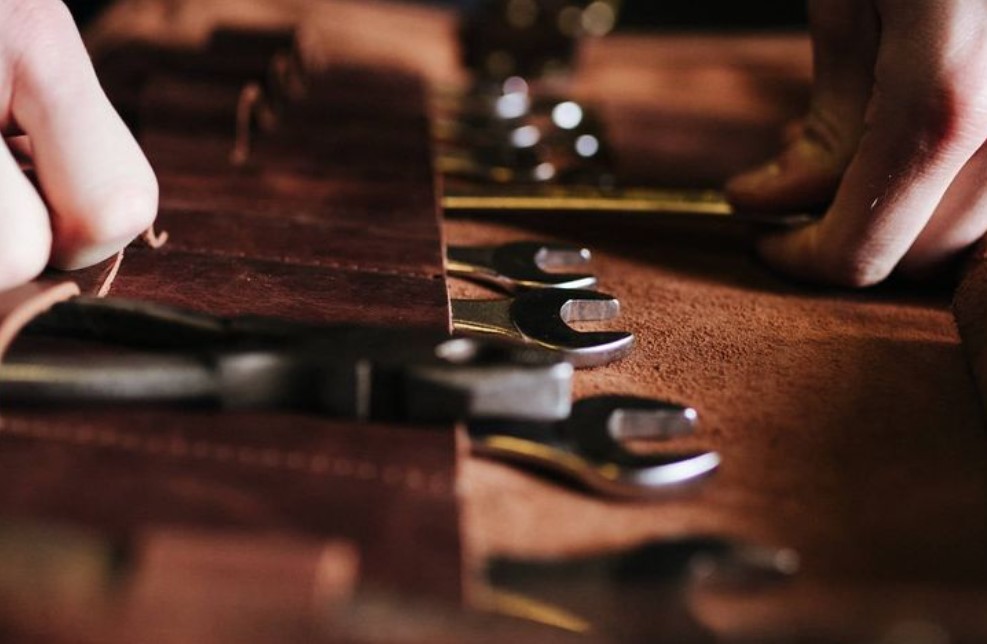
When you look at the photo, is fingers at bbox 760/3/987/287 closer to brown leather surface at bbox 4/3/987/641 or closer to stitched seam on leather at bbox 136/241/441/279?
brown leather surface at bbox 4/3/987/641

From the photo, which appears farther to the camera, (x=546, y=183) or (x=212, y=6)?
(x=212, y=6)

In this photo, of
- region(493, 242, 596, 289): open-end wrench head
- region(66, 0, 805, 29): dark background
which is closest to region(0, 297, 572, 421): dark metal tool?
region(493, 242, 596, 289): open-end wrench head

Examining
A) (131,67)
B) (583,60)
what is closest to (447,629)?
(131,67)

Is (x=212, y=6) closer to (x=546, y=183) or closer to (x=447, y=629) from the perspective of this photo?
(x=546, y=183)

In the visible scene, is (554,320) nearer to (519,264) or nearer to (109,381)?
(519,264)

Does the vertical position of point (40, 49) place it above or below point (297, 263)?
above

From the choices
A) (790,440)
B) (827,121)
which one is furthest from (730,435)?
(827,121)

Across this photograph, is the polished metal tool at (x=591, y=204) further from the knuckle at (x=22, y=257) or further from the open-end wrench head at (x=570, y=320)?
the knuckle at (x=22, y=257)
